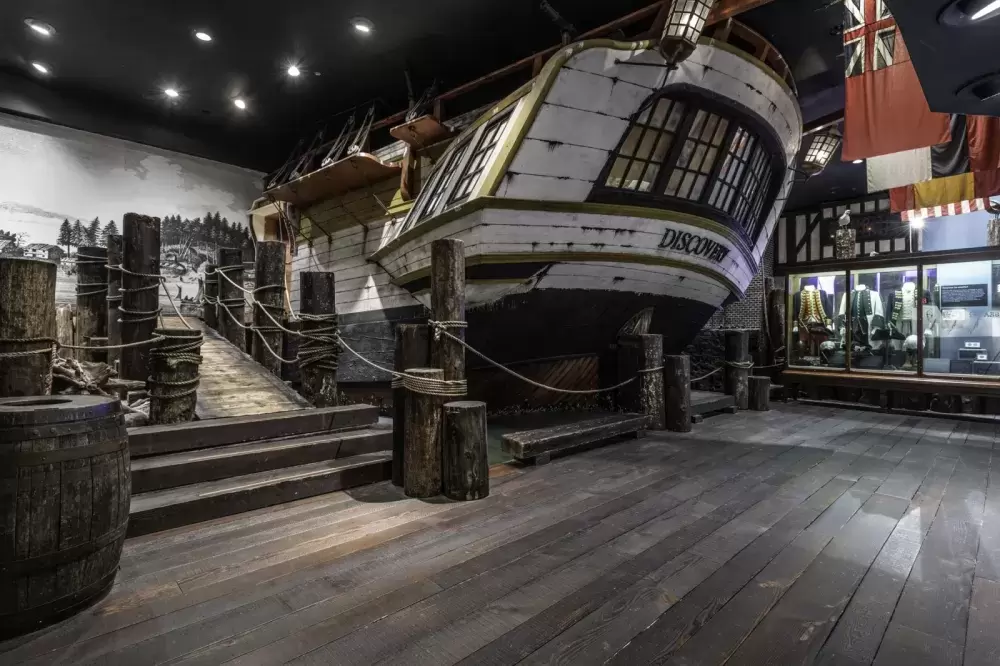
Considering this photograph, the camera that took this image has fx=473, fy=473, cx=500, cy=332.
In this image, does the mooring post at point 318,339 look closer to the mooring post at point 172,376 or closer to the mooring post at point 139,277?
the mooring post at point 172,376

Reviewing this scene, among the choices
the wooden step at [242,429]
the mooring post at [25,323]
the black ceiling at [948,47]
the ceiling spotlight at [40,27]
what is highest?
the ceiling spotlight at [40,27]

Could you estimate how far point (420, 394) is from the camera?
278 centimetres

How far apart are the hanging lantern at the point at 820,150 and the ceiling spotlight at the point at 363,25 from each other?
19.2 ft

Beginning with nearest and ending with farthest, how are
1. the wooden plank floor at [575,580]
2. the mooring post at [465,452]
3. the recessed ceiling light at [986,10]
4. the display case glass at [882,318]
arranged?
1. the recessed ceiling light at [986,10]
2. the wooden plank floor at [575,580]
3. the mooring post at [465,452]
4. the display case glass at [882,318]

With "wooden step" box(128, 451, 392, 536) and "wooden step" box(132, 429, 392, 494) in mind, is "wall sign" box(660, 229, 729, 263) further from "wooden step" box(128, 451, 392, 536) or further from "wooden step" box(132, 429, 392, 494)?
"wooden step" box(128, 451, 392, 536)

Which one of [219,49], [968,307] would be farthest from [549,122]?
[968,307]

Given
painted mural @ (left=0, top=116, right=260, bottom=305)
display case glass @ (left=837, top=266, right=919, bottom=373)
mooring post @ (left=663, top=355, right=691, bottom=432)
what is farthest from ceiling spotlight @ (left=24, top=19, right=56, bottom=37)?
display case glass @ (left=837, top=266, right=919, bottom=373)

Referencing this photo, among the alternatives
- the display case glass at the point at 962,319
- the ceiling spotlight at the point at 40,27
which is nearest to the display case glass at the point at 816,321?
the display case glass at the point at 962,319

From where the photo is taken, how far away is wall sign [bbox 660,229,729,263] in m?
4.68

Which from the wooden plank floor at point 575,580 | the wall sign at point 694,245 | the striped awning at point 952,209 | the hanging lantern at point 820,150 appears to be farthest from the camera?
the striped awning at point 952,209

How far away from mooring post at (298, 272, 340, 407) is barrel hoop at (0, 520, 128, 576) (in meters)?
2.40

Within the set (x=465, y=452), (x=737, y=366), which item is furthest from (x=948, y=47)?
(x=737, y=366)

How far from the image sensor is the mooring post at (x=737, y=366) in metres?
6.44

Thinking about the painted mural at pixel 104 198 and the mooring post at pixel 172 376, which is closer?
the mooring post at pixel 172 376
